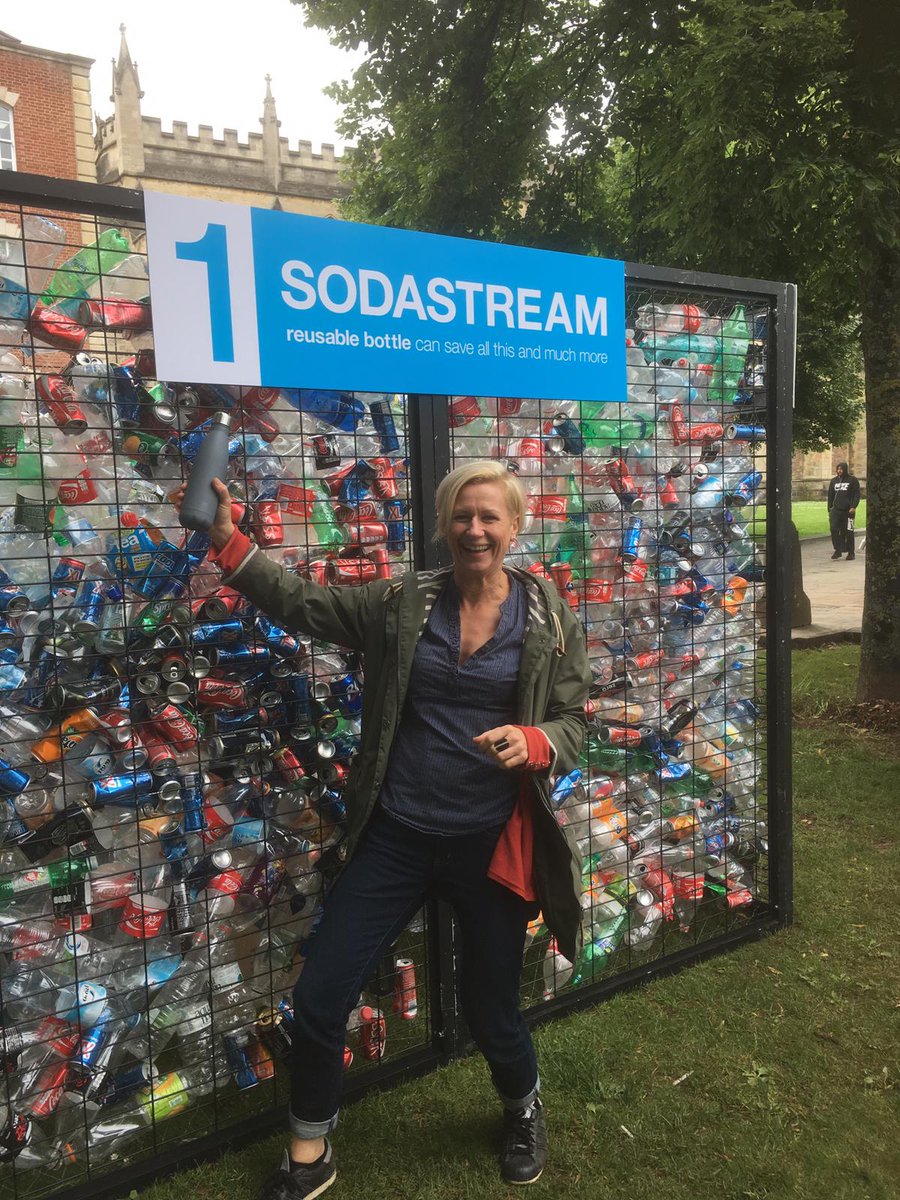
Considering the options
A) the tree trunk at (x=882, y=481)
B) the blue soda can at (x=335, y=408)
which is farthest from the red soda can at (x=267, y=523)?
the tree trunk at (x=882, y=481)

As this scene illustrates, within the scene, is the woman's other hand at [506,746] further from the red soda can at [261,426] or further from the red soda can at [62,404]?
the red soda can at [62,404]

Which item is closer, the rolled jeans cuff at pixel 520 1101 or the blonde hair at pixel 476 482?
the blonde hair at pixel 476 482

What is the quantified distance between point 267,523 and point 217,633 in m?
0.35

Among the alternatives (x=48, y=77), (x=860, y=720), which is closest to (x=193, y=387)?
(x=860, y=720)

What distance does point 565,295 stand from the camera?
2.97 meters

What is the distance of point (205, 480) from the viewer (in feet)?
6.99

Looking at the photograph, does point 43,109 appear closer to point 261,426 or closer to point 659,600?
point 261,426

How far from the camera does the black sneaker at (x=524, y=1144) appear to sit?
96.1 inches

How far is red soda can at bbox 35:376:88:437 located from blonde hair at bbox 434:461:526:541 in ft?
3.14

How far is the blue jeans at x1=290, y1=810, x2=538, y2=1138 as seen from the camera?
7.34ft

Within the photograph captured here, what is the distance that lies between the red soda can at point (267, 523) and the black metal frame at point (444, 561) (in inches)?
16.8

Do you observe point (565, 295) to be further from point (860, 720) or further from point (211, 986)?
point (860, 720)

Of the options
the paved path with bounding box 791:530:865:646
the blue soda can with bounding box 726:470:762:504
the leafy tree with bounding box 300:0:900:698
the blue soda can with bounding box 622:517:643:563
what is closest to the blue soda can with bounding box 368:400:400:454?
the blue soda can with bounding box 622:517:643:563

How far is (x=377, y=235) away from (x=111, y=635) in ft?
4.40
